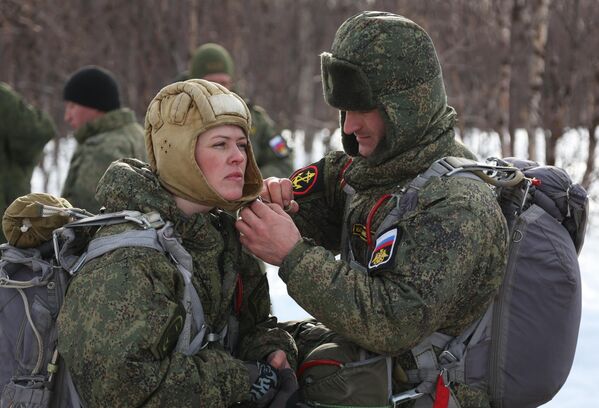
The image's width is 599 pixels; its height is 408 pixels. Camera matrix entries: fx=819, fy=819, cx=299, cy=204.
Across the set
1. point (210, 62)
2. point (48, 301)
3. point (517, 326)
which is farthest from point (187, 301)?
point (210, 62)

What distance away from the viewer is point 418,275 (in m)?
2.56

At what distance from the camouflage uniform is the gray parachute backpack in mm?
62

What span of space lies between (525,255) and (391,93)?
726 mm

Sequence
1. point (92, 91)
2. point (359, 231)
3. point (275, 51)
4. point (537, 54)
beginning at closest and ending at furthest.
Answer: point (359, 231) < point (92, 91) < point (537, 54) < point (275, 51)

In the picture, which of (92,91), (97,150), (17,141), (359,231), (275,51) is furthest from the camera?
(275,51)

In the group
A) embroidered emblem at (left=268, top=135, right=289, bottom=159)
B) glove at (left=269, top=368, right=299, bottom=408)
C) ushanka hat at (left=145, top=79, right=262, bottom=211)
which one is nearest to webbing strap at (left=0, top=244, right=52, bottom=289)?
ushanka hat at (left=145, top=79, right=262, bottom=211)

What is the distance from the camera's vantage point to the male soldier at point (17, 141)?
19.4 ft

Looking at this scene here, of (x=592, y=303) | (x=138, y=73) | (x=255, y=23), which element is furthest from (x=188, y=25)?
(x=592, y=303)

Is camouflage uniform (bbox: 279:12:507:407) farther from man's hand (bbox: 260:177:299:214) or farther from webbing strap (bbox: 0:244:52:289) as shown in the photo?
webbing strap (bbox: 0:244:52:289)

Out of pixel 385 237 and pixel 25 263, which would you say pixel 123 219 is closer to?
pixel 25 263

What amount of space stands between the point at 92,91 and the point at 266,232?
3.82m

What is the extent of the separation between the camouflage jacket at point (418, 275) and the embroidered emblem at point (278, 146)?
405cm

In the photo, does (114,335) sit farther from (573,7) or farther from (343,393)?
(573,7)

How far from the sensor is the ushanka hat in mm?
2633
